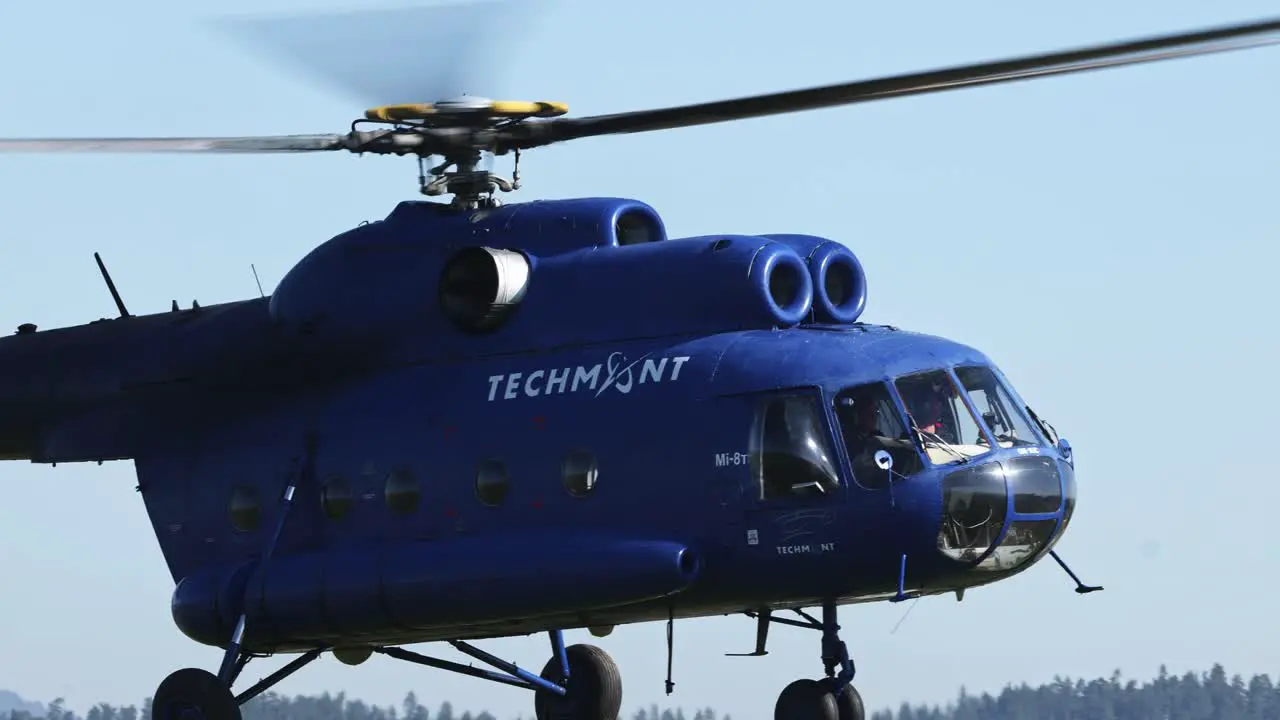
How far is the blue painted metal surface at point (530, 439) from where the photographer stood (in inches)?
712

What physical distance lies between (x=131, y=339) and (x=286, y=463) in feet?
7.23

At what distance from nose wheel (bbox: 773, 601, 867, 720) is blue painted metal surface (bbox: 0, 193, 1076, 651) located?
575mm

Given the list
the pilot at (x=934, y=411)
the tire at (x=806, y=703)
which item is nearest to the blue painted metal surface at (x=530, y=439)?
the pilot at (x=934, y=411)

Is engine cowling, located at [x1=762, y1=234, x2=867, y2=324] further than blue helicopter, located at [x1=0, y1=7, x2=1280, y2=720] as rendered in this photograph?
Yes

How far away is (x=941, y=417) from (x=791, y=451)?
47.8 inches

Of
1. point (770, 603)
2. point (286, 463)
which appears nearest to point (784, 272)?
point (770, 603)

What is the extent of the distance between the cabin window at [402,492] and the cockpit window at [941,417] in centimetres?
410

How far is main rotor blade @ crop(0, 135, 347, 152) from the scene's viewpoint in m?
18.8

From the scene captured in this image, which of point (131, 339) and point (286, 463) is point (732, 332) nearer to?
point (286, 463)

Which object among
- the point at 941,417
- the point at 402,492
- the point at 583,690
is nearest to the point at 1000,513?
the point at 941,417

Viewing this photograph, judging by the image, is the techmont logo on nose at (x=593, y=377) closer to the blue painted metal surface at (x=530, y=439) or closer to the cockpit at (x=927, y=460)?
the blue painted metal surface at (x=530, y=439)

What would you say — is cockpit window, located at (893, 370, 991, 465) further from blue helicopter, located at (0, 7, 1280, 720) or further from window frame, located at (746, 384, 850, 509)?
window frame, located at (746, 384, 850, 509)

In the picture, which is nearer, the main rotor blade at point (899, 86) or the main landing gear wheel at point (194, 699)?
the main rotor blade at point (899, 86)

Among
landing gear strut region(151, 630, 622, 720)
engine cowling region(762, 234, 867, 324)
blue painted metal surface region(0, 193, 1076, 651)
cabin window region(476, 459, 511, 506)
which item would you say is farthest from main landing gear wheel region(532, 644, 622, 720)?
engine cowling region(762, 234, 867, 324)
